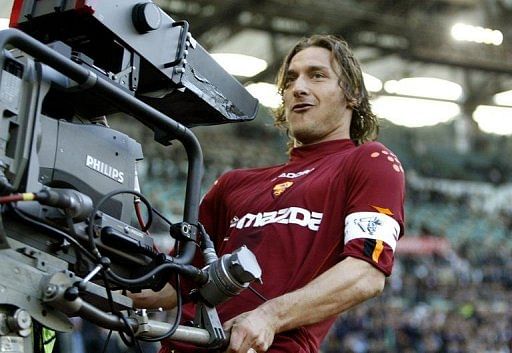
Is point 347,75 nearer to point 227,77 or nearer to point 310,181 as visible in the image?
point 310,181

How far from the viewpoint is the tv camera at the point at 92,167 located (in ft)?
5.16

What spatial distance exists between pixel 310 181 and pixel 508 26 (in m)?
12.6

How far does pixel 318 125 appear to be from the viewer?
8.77 ft

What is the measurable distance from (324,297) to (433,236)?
1392 centimetres

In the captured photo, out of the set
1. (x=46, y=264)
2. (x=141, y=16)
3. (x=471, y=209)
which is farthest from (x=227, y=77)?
(x=471, y=209)

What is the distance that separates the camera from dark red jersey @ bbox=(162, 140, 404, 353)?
7.19 ft

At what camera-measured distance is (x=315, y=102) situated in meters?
2.67

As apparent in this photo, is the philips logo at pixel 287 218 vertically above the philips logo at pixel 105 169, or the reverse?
the philips logo at pixel 105 169

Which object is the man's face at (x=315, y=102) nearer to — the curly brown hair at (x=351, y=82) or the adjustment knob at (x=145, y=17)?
the curly brown hair at (x=351, y=82)

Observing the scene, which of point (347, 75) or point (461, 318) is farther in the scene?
point (461, 318)

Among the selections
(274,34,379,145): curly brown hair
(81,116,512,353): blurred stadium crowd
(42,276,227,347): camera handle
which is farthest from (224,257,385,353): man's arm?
(81,116,512,353): blurred stadium crowd

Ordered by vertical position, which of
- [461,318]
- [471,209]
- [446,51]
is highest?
[446,51]

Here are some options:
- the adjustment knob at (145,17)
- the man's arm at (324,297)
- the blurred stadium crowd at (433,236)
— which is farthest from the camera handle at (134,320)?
the blurred stadium crowd at (433,236)

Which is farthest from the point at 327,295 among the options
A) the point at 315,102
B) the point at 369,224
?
the point at 315,102
